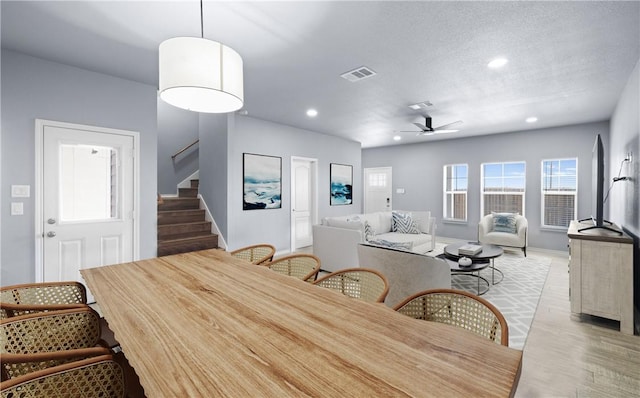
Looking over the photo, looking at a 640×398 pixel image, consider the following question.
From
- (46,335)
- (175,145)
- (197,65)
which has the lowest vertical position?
(46,335)

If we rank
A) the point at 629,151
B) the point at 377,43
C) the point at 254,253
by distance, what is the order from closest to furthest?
the point at 377,43, the point at 254,253, the point at 629,151

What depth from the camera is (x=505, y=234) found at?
5.59 meters

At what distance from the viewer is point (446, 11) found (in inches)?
84.3

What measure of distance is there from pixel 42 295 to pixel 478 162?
24.8 ft

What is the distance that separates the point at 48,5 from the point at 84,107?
4.42 feet

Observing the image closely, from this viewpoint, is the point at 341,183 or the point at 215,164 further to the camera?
the point at 341,183

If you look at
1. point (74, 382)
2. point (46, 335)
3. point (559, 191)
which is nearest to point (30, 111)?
point (46, 335)

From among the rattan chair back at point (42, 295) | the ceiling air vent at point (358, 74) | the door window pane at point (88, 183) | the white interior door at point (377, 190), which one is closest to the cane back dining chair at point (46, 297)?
the rattan chair back at point (42, 295)

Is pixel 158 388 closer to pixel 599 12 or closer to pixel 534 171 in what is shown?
pixel 599 12

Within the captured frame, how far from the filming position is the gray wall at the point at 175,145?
645 centimetres

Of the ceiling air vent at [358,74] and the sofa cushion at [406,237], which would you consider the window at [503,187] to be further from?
the ceiling air vent at [358,74]

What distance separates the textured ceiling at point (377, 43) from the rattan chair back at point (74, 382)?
224 centimetres

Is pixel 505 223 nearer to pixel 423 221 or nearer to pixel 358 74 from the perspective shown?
pixel 423 221

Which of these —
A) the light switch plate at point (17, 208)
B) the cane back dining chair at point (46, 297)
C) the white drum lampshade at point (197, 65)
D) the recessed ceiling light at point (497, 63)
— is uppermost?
the recessed ceiling light at point (497, 63)
